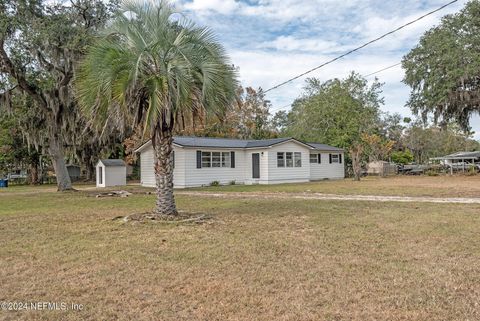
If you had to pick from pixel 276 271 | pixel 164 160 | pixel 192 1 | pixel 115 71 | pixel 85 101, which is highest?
pixel 192 1

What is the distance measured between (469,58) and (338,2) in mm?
13605

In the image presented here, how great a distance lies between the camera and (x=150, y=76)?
302 inches

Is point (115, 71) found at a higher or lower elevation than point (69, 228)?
higher

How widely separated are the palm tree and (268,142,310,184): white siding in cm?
1284

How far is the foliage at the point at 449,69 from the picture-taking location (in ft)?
71.1

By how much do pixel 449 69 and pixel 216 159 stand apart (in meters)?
14.4

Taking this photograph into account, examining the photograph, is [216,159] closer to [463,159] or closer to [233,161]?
[233,161]

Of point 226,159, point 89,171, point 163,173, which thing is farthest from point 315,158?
point 163,173

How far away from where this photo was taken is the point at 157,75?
303 inches

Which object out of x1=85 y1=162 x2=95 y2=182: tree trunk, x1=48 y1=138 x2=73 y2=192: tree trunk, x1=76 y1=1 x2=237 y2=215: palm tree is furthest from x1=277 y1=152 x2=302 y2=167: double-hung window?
x1=85 y1=162 x2=95 y2=182: tree trunk

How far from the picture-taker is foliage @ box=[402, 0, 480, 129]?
71.1ft

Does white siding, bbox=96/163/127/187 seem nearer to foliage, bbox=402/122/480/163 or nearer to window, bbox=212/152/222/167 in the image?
window, bbox=212/152/222/167

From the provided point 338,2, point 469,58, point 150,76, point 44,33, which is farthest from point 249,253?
point 469,58

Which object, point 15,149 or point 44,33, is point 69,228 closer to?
point 44,33
